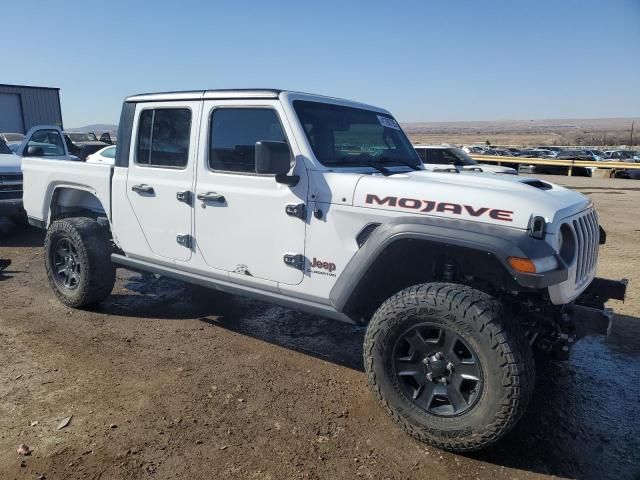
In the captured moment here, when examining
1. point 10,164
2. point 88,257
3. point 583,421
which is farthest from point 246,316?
point 10,164

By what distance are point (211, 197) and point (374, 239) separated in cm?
142

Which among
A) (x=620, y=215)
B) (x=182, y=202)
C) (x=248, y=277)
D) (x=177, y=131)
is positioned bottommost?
(x=620, y=215)

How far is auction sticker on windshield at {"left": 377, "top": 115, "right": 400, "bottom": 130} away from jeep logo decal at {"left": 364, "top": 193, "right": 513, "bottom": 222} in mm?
1473

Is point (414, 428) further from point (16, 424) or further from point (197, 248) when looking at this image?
point (16, 424)

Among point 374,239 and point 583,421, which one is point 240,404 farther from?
point 583,421

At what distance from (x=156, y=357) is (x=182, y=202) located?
1.25 m

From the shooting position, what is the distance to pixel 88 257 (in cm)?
489

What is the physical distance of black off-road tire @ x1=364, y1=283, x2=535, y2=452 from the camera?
9.21 feet

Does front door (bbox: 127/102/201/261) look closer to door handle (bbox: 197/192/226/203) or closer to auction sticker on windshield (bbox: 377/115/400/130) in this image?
door handle (bbox: 197/192/226/203)

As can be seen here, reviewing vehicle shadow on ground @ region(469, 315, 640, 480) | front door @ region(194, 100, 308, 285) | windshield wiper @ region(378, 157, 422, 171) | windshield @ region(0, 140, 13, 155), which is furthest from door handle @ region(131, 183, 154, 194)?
windshield @ region(0, 140, 13, 155)

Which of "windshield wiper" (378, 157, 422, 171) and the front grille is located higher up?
"windshield wiper" (378, 157, 422, 171)

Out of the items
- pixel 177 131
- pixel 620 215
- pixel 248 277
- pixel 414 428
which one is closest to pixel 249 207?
pixel 248 277

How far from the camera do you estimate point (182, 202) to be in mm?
4180

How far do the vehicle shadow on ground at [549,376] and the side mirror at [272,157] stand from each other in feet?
5.58
